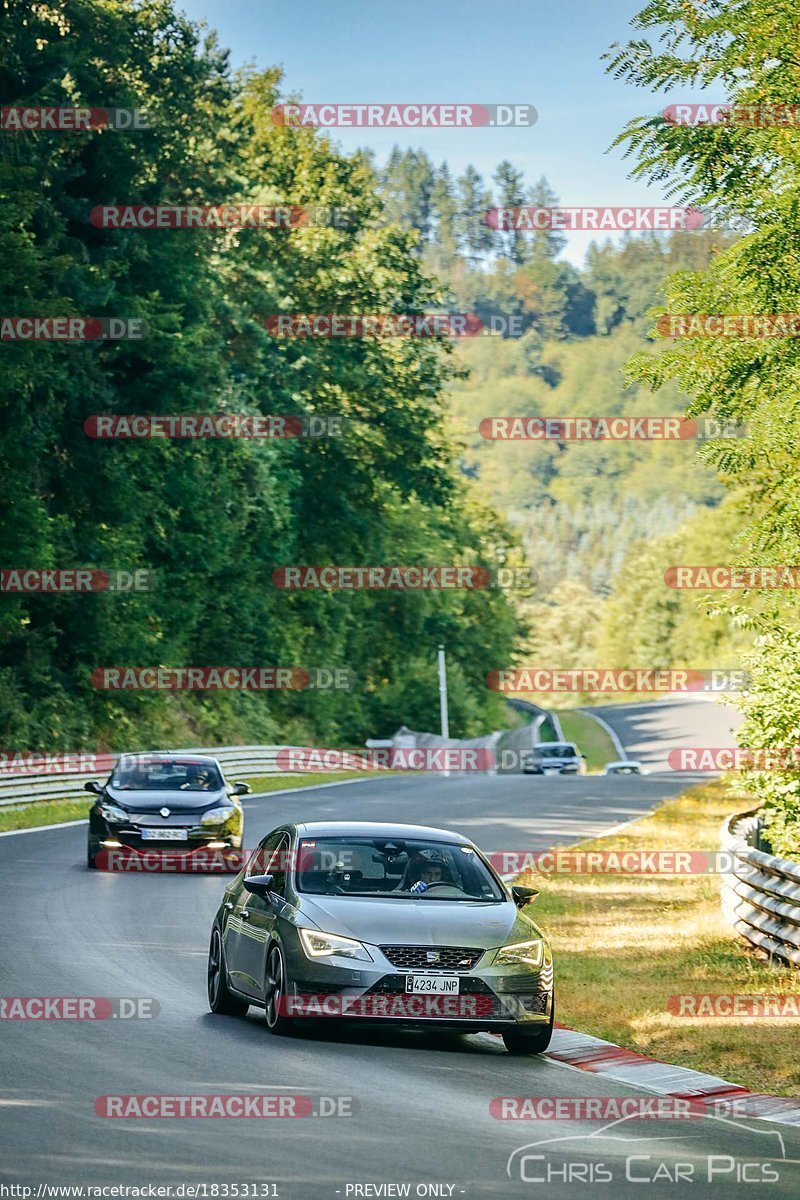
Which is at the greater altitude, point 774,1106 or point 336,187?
point 336,187

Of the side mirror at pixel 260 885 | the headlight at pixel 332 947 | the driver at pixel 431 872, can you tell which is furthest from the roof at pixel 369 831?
the headlight at pixel 332 947

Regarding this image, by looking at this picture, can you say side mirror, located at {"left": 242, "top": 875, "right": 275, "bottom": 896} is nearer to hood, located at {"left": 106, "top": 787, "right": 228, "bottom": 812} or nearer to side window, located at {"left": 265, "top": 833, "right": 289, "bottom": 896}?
side window, located at {"left": 265, "top": 833, "right": 289, "bottom": 896}

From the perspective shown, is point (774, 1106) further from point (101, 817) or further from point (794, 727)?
point (101, 817)

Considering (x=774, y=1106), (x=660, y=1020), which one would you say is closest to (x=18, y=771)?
(x=660, y=1020)

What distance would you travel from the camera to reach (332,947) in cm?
1162

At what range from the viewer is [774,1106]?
10445mm

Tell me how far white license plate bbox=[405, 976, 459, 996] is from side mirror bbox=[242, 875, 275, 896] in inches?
61.3

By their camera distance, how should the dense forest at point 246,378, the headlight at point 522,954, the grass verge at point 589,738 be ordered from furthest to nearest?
the grass verge at point 589,738 < the dense forest at point 246,378 < the headlight at point 522,954

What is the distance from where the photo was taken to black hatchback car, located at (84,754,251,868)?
24.4 m

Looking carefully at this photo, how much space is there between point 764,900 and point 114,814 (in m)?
11.0

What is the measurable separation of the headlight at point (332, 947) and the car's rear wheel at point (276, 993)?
0.87 ft

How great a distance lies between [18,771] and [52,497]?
1498 cm

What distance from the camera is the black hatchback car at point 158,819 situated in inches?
959

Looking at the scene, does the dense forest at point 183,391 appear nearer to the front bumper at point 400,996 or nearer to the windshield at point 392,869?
the windshield at point 392,869
